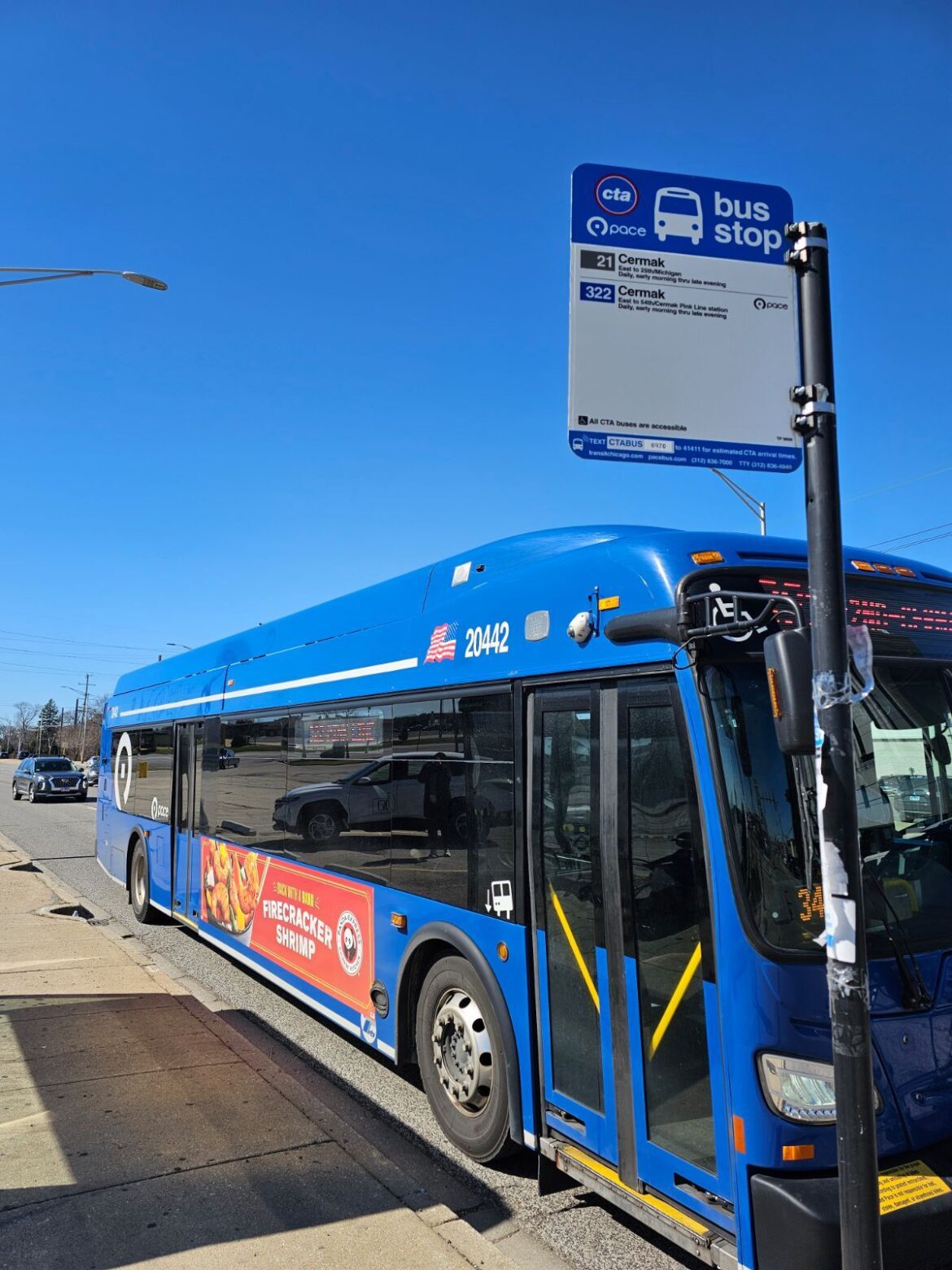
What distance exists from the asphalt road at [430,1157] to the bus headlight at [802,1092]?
123 cm

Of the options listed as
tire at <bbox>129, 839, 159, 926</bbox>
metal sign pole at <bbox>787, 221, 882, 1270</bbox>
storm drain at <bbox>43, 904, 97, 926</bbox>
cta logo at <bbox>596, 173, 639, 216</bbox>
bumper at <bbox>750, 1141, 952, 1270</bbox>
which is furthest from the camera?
storm drain at <bbox>43, 904, 97, 926</bbox>

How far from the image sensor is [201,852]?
31.1 ft

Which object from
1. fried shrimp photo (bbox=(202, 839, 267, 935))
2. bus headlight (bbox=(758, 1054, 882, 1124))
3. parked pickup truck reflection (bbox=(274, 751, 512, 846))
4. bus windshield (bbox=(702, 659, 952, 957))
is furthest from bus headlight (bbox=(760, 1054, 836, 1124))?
fried shrimp photo (bbox=(202, 839, 267, 935))

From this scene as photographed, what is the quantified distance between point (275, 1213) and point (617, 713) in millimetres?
2516

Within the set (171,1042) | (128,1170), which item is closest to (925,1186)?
(128,1170)

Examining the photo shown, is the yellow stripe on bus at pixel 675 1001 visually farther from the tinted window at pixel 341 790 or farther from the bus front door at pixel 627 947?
the tinted window at pixel 341 790

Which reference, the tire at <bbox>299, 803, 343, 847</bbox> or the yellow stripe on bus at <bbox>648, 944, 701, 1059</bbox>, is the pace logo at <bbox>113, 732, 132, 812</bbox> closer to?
the tire at <bbox>299, 803, 343, 847</bbox>

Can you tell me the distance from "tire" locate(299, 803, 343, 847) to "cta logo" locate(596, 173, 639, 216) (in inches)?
168

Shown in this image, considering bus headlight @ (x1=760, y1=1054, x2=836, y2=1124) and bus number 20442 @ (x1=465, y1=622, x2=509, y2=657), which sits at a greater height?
bus number 20442 @ (x1=465, y1=622, x2=509, y2=657)

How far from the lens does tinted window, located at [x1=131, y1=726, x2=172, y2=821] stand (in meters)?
10.7

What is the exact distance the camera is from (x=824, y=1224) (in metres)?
2.94

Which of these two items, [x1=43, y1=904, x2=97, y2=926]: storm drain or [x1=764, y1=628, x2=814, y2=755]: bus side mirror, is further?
[x1=43, y1=904, x2=97, y2=926]: storm drain

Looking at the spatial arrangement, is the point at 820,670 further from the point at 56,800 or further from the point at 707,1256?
the point at 56,800

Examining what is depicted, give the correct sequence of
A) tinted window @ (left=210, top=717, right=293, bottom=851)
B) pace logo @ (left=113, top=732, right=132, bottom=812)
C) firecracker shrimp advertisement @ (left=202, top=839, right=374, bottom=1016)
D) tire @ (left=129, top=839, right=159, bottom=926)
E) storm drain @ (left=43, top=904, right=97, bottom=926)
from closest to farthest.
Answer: firecracker shrimp advertisement @ (left=202, top=839, right=374, bottom=1016) < tinted window @ (left=210, top=717, right=293, bottom=851) < tire @ (left=129, top=839, right=159, bottom=926) < storm drain @ (left=43, top=904, right=97, bottom=926) < pace logo @ (left=113, top=732, right=132, bottom=812)
